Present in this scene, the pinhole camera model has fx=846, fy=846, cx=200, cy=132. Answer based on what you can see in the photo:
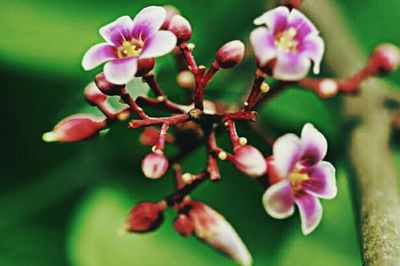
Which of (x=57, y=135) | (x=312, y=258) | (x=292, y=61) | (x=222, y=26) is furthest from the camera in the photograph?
(x=222, y=26)

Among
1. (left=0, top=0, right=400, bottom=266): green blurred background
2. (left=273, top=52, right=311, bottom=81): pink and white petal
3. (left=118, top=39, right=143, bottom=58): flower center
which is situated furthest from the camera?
(left=0, top=0, right=400, bottom=266): green blurred background

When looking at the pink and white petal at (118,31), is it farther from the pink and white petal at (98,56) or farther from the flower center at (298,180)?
the flower center at (298,180)

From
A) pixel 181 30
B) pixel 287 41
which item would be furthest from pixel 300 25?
pixel 181 30

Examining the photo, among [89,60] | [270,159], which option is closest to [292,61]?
[270,159]

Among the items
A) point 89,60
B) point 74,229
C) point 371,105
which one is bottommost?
point 74,229

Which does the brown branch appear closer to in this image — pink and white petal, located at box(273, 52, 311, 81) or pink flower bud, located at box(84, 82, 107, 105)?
pink and white petal, located at box(273, 52, 311, 81)

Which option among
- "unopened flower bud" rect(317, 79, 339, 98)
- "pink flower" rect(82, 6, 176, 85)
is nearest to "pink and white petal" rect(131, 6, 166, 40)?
"pink flower" rect(82, 6, 176, 85)

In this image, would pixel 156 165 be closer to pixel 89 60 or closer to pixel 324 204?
pixel 89 60

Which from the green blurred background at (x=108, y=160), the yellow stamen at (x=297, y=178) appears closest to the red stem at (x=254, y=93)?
the yellow stamen at (x=297, y=178)
